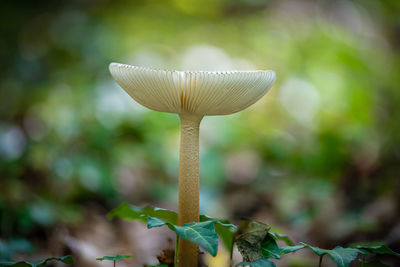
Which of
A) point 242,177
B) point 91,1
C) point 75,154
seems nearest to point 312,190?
point 242,177

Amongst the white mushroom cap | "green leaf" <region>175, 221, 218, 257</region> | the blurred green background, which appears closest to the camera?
"green leaf" <region>175, 221, 218, 257</region>

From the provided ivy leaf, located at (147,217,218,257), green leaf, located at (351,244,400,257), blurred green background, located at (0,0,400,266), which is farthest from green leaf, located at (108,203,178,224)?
green leaf, located at (351,244,400,257)

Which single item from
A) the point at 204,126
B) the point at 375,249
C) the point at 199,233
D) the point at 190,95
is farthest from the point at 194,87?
the point at 204,126

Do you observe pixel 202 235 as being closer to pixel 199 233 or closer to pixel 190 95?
pixel 199 233

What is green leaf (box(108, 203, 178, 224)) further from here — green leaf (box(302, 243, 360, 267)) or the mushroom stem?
green leaf (box(302, 243, 360, 267))

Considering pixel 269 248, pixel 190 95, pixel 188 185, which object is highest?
pixel 190 95

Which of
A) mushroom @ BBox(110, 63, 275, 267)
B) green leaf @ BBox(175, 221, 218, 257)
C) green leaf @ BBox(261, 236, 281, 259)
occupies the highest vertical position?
mushroom @ BBox(110, 63, 275, 267)
